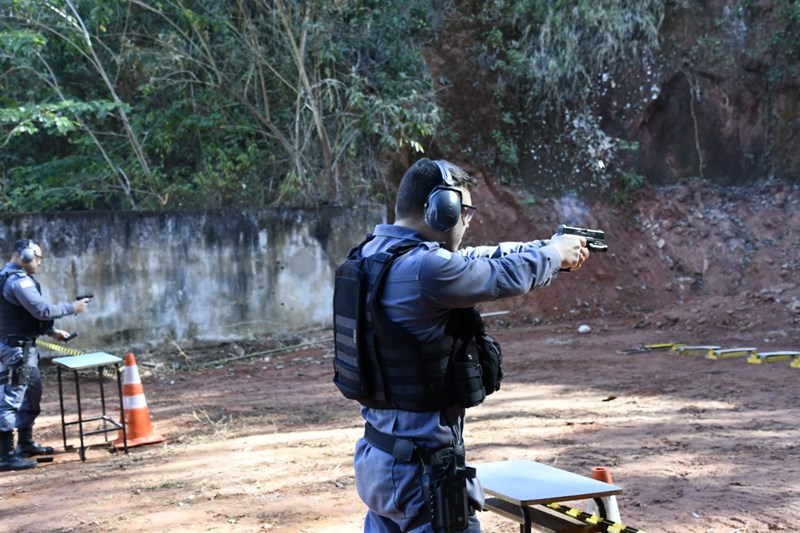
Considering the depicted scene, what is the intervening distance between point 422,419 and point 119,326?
34.1ft

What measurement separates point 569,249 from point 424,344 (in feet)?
2.32

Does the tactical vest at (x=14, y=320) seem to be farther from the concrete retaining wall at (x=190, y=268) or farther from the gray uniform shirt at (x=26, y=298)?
the concrete retaining wall at (x=190, y=268)

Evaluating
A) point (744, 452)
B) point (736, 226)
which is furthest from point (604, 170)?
point (744, 452)

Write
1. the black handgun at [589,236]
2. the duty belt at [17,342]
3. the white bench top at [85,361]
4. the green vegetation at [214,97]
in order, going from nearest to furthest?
the black handgun at [589,236]
the white bench top at [85,361]
the duty belt at [17,342]
the green vegetation at [214,97]

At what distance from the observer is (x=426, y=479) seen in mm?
3012

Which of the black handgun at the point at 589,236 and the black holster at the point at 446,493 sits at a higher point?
the black handgun at the point at 589,236

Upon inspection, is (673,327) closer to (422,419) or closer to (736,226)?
(736,226)

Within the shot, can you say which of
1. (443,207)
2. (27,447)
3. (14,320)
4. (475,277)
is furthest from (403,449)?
(27,447)

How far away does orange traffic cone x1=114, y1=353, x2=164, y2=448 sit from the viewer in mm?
8109

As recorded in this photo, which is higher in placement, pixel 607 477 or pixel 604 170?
pixel 604 170

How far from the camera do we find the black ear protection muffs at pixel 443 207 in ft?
10.1

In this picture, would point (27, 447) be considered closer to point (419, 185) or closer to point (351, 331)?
point (351, 331)

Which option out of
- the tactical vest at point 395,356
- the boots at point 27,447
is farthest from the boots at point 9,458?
the tactical vest at point 395,356

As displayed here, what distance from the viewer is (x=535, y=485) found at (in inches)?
145
